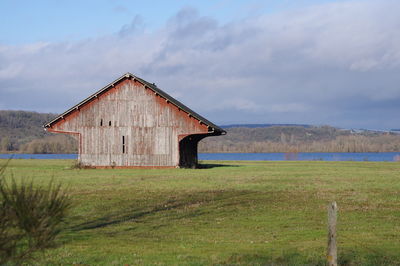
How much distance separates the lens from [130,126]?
171 feet

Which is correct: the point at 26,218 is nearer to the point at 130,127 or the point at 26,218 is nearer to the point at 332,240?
the point at 332,240

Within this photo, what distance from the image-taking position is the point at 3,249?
7336mm

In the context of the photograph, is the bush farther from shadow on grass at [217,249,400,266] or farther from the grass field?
shadow on grass at [217,249,400,266]

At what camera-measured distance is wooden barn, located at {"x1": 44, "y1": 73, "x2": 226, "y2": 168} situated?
51781mm

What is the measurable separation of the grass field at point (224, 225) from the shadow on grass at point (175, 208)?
0.04 m

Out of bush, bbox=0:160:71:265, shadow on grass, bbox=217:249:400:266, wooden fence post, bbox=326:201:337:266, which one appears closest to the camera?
bush, bbox=0:160:71:265

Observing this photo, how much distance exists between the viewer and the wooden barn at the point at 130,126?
51.8 metres

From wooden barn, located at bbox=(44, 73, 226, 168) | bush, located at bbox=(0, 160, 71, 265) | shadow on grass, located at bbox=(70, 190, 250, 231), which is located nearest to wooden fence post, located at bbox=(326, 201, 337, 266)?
bush, located at bbox=(0, 160, 71, 265)

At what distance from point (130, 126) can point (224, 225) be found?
34.2 metres

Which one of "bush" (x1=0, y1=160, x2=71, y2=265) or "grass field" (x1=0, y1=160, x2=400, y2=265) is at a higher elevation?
"bush" (x1=0, y1=160, x2=71, y2=265)

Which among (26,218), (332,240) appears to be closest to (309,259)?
(332,240)

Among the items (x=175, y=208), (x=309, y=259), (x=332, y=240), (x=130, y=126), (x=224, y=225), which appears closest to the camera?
(x=332, y=240)

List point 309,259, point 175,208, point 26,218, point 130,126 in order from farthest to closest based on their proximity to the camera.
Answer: point 130,126 → point 175,208 → point 309,259 → point 26,218

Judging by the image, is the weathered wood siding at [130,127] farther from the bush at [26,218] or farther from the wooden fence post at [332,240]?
the bush at [26,218]
